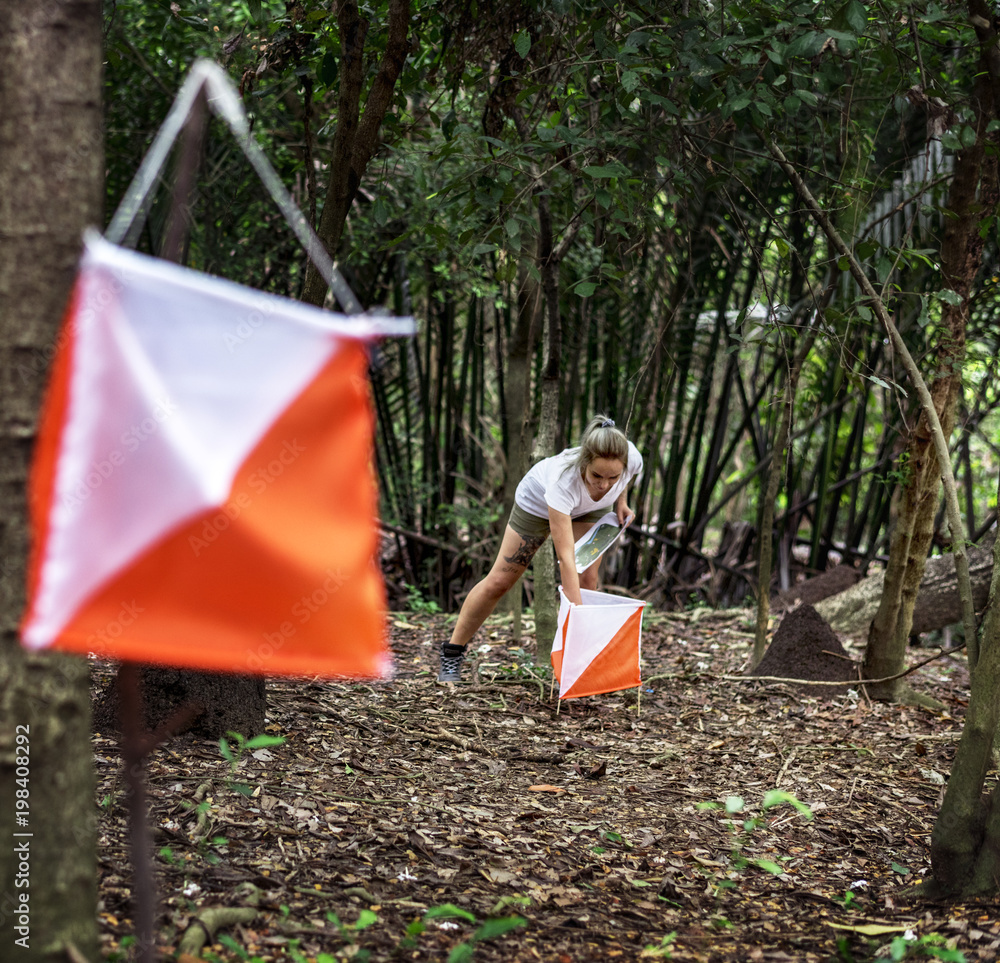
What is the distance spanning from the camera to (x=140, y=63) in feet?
17.3

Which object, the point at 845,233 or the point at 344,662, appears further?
the point at 845,233

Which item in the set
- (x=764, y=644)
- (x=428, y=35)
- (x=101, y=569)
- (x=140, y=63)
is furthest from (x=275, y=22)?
(x=764, y=644)

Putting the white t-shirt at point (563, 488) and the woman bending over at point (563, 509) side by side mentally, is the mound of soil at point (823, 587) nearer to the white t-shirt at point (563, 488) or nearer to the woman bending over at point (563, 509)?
the woman bending over at point (563, 509)

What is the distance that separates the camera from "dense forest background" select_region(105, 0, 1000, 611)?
117 inches

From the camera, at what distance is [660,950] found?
1.89 metres

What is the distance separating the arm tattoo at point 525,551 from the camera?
3881 mm

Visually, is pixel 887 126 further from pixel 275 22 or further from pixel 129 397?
pixel 129 397

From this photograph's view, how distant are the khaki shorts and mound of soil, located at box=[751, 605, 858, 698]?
1.34 meters

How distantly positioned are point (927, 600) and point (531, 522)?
2.80m

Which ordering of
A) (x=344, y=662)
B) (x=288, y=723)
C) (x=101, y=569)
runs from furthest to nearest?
1. (x=288, y=723)
2. (x=344, y=662)
3. (x=101, y=569)

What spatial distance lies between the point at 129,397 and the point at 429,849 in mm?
1478

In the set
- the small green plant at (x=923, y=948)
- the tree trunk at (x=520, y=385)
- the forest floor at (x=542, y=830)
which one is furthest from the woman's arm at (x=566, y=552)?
the small green plant at (x=923, y=948)

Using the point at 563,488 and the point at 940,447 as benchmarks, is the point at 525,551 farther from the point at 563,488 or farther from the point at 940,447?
the point at 940,447

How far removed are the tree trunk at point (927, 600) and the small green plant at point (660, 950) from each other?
368 cm
